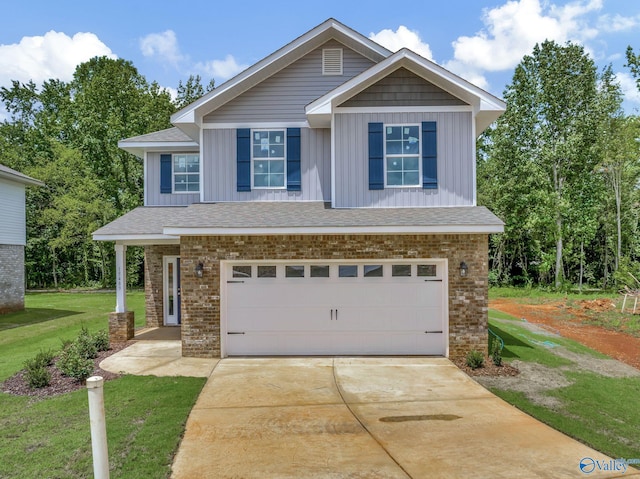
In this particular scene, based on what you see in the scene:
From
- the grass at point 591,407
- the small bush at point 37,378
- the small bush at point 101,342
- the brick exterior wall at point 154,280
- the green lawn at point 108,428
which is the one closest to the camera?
the green lawn at point 108,428

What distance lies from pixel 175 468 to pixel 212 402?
211 cm

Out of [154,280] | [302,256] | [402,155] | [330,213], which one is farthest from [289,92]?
[154,280]

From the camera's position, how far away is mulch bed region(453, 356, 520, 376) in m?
8.62

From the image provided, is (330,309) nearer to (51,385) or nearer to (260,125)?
(260,125)

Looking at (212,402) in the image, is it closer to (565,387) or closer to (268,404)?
(268,404)

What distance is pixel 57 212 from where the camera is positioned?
28.2 meters

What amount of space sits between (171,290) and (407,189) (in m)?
7.99

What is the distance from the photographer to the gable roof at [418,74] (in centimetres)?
1011

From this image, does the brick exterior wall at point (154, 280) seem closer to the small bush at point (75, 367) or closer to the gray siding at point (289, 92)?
the gray siding at point (289, 92)

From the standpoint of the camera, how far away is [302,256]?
375 inches

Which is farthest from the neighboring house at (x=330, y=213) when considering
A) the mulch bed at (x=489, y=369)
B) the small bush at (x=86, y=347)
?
the small bush at (x=86, y=347)

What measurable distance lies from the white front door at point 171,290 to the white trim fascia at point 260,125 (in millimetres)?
4351

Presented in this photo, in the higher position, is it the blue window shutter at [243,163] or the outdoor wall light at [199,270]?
the blue window shutter at [243,163]

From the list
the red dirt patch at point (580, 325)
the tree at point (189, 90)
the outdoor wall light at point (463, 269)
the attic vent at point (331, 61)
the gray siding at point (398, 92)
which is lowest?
the red dirt patch at point (580, 325)
